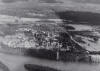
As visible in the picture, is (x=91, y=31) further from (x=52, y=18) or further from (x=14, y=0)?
(x=14, y=0)

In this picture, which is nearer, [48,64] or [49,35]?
[48,64]

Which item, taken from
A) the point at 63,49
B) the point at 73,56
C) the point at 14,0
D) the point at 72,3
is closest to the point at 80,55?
the point at 73,56

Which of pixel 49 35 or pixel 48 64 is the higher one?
pixel 49 35

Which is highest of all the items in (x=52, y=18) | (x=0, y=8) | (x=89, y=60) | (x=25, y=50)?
(x=0, y=8)

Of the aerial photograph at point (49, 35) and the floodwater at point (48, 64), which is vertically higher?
the aerial photograph at point (49, 35)

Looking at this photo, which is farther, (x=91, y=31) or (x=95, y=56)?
(x=91, y=31)

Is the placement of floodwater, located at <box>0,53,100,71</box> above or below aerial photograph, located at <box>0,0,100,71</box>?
below

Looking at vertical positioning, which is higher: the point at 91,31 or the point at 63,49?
the point at 91,31

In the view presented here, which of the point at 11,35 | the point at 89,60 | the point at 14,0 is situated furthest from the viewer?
the point at 14,0
